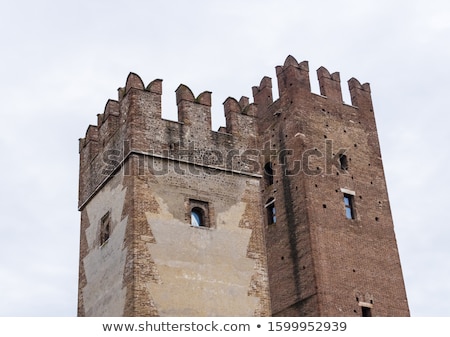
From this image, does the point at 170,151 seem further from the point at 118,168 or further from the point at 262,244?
the point at 262,244

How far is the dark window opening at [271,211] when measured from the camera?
27250 mm

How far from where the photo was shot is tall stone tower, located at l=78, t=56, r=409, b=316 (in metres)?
17.2

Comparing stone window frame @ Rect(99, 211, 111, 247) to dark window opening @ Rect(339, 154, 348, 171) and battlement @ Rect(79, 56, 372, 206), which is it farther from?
dark window opening @ Rect(339, 154, 348, 171)

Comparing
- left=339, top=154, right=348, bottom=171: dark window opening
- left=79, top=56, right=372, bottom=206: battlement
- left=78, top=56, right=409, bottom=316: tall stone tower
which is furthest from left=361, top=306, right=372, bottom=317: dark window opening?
left=79, top=56, right=372, bottom=206: battlement

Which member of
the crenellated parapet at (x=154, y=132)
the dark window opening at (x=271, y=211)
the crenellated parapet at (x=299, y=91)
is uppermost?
the crenellated parapet at (x=299, y=91)

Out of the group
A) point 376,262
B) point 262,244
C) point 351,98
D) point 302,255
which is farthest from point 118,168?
point 351,98

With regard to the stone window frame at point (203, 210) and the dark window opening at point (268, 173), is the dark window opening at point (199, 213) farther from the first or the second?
the dark window opening at point (268, 173)

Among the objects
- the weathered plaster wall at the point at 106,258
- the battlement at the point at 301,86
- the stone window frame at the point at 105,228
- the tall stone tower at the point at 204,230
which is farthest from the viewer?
the battlement at the point at 301,86

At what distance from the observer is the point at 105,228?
1875 centimetres

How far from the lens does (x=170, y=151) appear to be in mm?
18531

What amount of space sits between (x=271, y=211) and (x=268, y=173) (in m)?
1.40

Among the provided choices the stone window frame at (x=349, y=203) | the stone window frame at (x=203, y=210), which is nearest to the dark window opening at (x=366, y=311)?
the stone window frame at (x=349, y=203)

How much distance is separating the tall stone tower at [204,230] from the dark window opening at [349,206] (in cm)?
7

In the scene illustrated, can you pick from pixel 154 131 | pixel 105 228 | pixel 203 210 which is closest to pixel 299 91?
pixel 154 131
